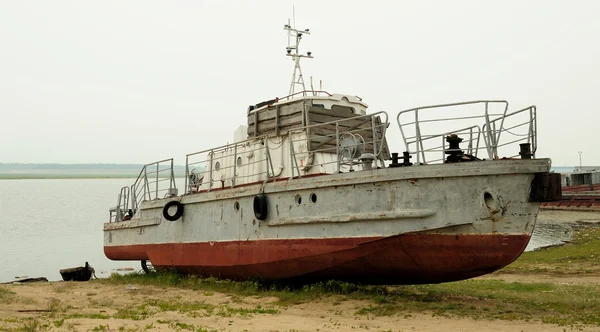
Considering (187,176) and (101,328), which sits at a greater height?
(187,176)

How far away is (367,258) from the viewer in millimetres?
9703

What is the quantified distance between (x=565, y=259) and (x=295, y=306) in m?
13.6

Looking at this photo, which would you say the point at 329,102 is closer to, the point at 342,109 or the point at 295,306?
the point at 342,109

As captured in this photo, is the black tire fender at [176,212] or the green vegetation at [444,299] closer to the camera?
the green vegetation at [444,299]

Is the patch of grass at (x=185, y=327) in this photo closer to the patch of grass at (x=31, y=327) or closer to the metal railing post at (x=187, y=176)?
the patch of grass at (x=31, y=327)

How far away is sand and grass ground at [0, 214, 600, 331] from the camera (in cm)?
778

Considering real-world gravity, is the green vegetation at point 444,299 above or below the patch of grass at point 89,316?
below

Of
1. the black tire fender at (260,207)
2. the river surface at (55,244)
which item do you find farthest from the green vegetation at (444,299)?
the river surface at (55,244)

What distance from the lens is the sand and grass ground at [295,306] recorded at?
25.5ft

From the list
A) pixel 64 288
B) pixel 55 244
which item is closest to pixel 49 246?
pixel 55 244

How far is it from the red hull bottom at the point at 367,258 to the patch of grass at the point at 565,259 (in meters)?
8.42

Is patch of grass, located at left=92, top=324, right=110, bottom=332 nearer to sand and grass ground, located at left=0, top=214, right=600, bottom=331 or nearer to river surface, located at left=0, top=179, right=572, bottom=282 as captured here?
sand and grass ground, located at left=0, top=214, right=600, bottom=331

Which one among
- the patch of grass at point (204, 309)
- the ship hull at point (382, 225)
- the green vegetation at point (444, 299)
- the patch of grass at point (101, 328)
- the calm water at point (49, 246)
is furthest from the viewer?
the calm water at point (49, 246)

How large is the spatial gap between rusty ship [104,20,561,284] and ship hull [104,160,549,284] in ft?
0.06
